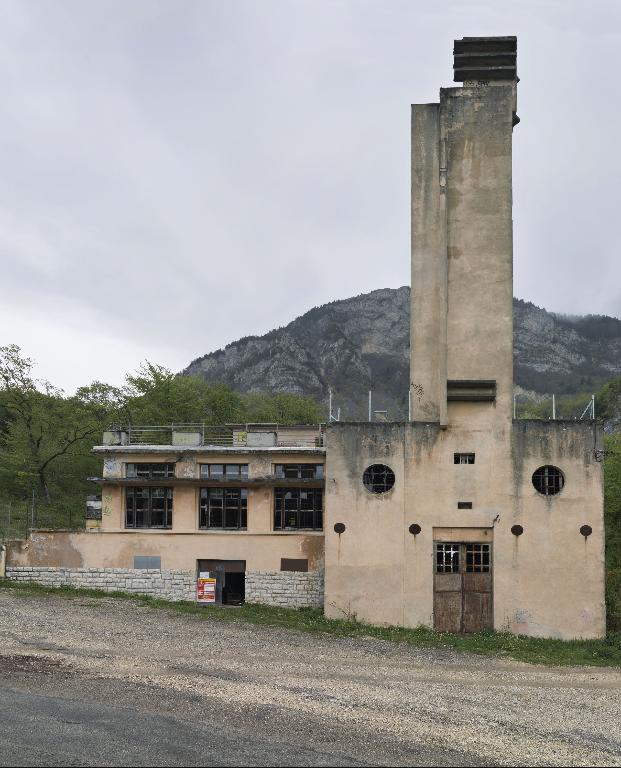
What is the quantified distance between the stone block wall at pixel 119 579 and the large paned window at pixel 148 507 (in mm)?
1972

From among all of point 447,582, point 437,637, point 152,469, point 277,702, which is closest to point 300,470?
point 152,469

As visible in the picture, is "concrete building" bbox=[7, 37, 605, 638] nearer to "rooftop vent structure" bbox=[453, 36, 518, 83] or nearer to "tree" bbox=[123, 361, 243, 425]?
"rooftop vent structure" bbox=[453, 36, 518, 83]

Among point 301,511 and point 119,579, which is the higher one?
point 301,511

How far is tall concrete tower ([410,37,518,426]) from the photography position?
1093 inches

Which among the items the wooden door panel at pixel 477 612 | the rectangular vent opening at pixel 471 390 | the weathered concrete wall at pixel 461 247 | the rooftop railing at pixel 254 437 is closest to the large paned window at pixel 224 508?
the rooftop railing at pixel 254 437

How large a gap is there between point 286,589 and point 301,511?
3.24m

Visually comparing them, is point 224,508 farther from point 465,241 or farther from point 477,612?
point 465,241

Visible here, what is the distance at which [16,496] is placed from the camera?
185 ft

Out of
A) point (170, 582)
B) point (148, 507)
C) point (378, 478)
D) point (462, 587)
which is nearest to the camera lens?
point (462, 587)

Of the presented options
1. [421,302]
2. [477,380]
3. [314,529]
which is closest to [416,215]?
[421,302]

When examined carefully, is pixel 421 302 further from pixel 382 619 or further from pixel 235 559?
pixel 235 559

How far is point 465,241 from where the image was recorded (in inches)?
1118

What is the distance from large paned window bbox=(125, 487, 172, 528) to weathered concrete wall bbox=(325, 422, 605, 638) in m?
9.40

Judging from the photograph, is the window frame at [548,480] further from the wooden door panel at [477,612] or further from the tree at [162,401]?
the tree at [162,401]
